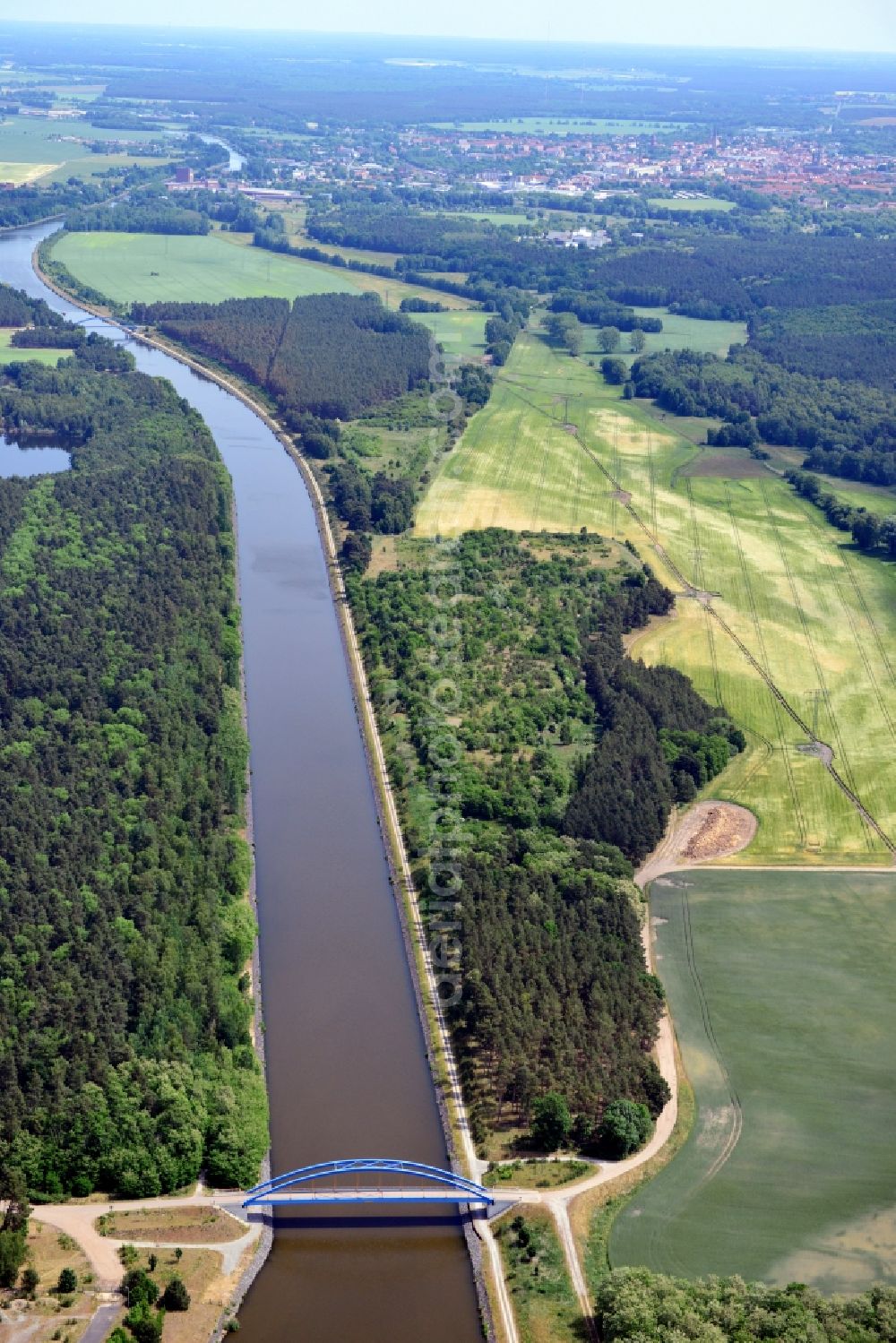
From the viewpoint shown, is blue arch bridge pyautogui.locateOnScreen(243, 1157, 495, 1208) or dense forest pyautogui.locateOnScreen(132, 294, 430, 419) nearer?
blue arch bridge pyautogui.locateOnScreen(243, 1157, 495, 1208)

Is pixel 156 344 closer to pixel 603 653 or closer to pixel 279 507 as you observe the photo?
pixel 279 507

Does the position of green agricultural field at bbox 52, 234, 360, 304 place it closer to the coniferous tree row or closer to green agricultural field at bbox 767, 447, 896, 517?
the coniferous tree row

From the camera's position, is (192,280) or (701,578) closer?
(701,578)

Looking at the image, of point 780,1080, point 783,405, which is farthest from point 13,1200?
point 783,405

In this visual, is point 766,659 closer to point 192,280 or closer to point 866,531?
point 866,531

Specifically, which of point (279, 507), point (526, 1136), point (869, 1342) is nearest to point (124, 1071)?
point (526, 1136)

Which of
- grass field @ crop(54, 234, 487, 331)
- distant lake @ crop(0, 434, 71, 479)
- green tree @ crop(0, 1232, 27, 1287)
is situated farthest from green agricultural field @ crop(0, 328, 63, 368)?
green tree @ crop(0, 1232, 27, 1287)
